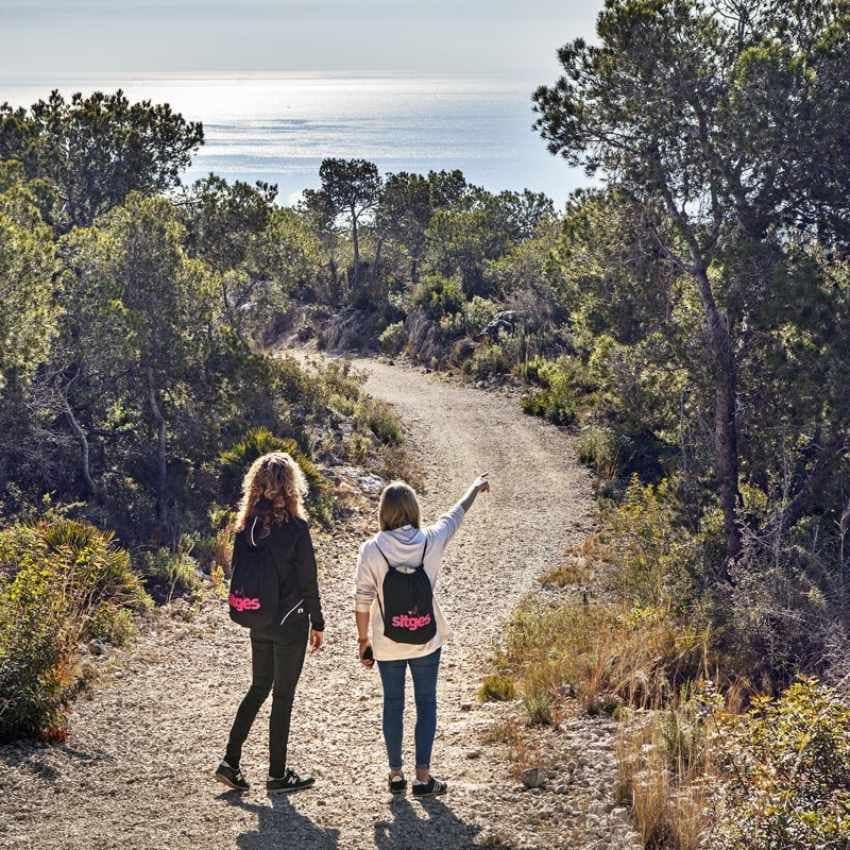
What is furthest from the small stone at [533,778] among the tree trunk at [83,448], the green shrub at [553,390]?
the green shrub at [553,390]

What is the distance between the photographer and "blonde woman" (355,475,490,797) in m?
5.86

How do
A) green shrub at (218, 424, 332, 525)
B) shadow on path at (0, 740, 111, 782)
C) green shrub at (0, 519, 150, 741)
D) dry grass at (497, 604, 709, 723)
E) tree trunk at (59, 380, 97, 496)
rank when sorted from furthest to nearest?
green shrub at (218, 424, 332, 525)
tree trunk at (59, 380, 97, 496)
dry grass at (497, 604, 709, 723)
green shrub at (0, 519, 150, 741)
shadow on path at (0, 740, 111, 782)

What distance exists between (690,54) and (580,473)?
10942 millimetres

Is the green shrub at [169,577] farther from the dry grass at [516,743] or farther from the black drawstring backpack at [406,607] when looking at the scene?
the black drawstring backpack at [406,607]

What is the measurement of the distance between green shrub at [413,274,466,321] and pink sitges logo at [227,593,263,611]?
32252mm

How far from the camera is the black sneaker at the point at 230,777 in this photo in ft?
20.6

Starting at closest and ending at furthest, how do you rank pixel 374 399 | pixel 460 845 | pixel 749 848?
pixel 749 848
pixel 460 845
pixel 374 399

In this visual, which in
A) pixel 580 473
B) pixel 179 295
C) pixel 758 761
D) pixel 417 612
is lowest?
pixel 580 473

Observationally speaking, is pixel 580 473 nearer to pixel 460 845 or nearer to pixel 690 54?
pixel 690 54

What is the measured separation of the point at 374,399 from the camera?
2778cm

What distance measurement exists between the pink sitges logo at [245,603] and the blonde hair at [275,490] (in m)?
0.40

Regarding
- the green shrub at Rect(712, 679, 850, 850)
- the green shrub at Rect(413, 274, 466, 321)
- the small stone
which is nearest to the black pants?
the small stone

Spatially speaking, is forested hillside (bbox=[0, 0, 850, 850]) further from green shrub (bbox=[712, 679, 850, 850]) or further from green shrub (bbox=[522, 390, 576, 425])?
green shrub (bbox=[522, 390, 576, 425])

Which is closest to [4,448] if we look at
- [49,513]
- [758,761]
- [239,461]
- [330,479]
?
[49,513]
